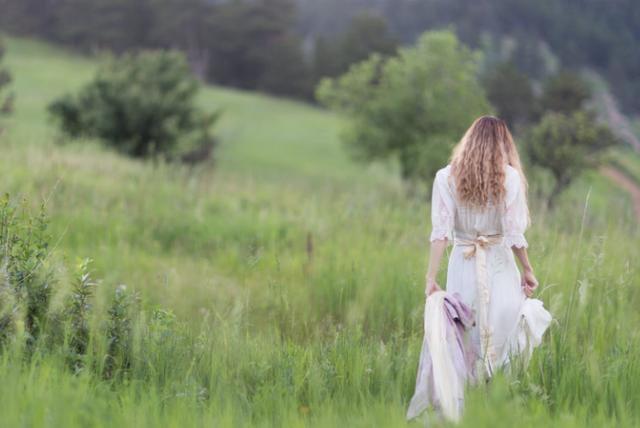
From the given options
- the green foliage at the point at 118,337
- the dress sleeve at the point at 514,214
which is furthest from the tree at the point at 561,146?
→ the green foliage at the point at 118,337

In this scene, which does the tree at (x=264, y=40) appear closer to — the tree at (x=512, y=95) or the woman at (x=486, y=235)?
the tree at (x=512, y=95)

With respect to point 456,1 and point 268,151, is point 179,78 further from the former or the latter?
point 456,1

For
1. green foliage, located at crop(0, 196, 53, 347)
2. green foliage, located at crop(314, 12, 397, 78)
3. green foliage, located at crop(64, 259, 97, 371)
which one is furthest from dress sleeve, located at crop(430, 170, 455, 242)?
green foliage, located at crop(314, 12, 397, 78)

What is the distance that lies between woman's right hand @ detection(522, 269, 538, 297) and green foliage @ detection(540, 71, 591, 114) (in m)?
47.7

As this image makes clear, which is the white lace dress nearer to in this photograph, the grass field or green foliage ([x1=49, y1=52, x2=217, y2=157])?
the grass field

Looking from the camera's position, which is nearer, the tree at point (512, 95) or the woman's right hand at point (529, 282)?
the woman's right hand at point (529, 282)

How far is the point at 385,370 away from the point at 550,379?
3.13 feet

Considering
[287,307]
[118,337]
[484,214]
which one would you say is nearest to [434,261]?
[484,214]

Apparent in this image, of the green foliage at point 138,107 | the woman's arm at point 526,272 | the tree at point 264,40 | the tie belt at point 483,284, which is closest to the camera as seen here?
the tie belt at point 483,284

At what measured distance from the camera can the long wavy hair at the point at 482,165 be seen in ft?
15.8

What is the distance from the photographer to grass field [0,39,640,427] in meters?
3.68

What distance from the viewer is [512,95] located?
58000mm

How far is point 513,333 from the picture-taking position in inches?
186

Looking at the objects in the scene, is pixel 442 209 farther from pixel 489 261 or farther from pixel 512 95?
pixel 512 95
